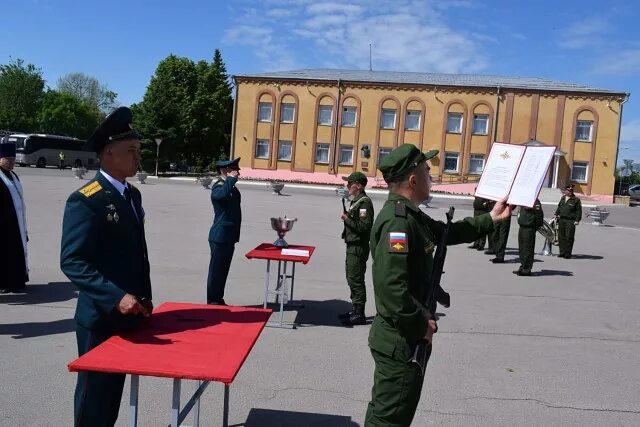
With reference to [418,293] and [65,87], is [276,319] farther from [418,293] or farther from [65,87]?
[65,87]

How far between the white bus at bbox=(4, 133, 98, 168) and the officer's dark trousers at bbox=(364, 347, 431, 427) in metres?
49.8

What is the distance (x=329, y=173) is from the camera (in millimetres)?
50594

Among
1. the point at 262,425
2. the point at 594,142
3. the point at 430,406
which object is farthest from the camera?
the point at 594,142

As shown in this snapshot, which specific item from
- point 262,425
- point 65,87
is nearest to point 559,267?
point 262,425

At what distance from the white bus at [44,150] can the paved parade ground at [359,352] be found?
4149 centimetres

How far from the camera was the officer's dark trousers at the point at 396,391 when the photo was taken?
10.2 feet

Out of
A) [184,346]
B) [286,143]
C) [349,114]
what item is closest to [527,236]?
[184,346]

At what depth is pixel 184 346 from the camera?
3.04m

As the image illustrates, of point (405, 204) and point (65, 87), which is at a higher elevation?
point (65, 87)

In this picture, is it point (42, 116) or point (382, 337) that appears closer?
point (382, 337)

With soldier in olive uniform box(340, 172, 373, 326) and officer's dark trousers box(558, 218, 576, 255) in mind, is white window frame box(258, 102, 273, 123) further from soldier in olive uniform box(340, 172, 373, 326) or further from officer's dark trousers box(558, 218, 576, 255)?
soldier in olive uniform box(340, 172, 373, 326)

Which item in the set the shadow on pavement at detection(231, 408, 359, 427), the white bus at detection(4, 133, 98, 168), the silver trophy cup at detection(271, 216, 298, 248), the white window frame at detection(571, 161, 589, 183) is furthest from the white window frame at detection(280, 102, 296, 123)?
the shadow on pavement at detection(231, 408, 359, 427)

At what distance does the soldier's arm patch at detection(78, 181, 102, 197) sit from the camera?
3.02 metres

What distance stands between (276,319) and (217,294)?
2.73 ft
